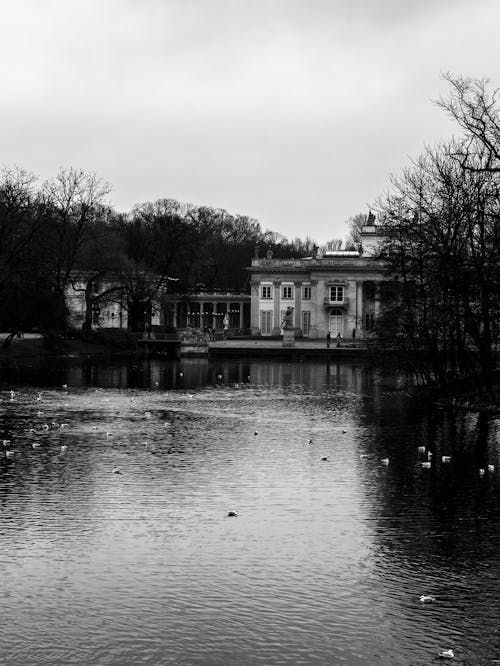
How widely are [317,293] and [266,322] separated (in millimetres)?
7261

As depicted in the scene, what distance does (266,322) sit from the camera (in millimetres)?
114562

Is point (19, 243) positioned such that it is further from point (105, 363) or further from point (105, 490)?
point (105, 490)

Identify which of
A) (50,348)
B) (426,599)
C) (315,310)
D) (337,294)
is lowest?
(426,599)

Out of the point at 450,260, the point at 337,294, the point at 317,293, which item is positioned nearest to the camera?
the point at 450,260

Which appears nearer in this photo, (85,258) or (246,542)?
(246,542)

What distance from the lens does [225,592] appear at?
13.7m

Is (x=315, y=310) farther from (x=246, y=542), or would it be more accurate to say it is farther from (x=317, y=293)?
(x=246, y=542)

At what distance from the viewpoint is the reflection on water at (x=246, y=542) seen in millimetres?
12008

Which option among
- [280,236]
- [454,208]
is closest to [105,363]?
[454,208]

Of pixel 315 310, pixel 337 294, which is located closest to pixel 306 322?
pixel 315 310

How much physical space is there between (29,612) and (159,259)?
96.5 meters

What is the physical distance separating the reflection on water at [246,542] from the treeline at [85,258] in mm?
35956

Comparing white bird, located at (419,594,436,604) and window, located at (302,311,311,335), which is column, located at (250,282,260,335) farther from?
white bird, located at (419,594,436,604)

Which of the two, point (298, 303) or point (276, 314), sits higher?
point (298, 303)
